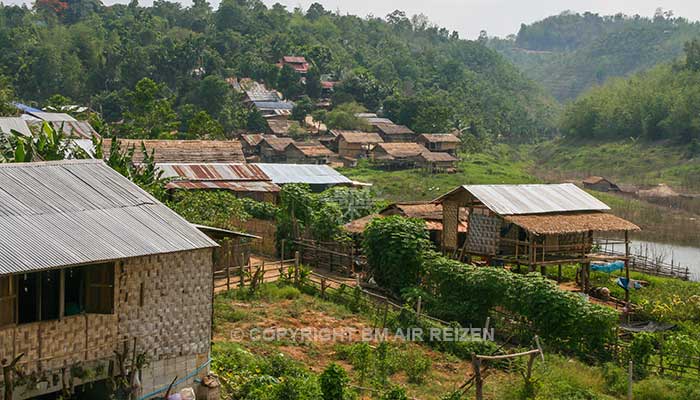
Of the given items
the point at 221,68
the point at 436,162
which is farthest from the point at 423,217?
the point at 221,68

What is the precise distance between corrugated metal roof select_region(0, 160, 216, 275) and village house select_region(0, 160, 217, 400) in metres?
0.01

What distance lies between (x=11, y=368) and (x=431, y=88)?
230 feet

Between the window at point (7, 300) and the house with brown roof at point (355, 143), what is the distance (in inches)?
1712

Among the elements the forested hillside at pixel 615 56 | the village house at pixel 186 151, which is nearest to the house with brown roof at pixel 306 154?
the village house at pixel 186 151

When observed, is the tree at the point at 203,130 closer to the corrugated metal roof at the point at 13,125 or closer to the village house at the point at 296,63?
the corrugated metal roof at the point at 13,125

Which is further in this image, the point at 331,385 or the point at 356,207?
the point at 356,207

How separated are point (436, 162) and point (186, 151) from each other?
2142 centimetres

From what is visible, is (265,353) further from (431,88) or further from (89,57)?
(431,88)

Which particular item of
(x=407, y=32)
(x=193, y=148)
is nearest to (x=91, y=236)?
(x=193, y=148)

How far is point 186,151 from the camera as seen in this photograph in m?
31.7

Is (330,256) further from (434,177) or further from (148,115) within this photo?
(148,115)

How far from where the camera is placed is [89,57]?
67188 millimetres

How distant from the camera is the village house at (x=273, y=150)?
1962 inches

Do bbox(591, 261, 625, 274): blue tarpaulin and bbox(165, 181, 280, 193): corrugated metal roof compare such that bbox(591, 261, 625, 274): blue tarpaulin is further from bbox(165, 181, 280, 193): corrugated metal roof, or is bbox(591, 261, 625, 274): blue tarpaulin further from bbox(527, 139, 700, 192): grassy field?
bbox(527, 139, 700, 192): grassy field
